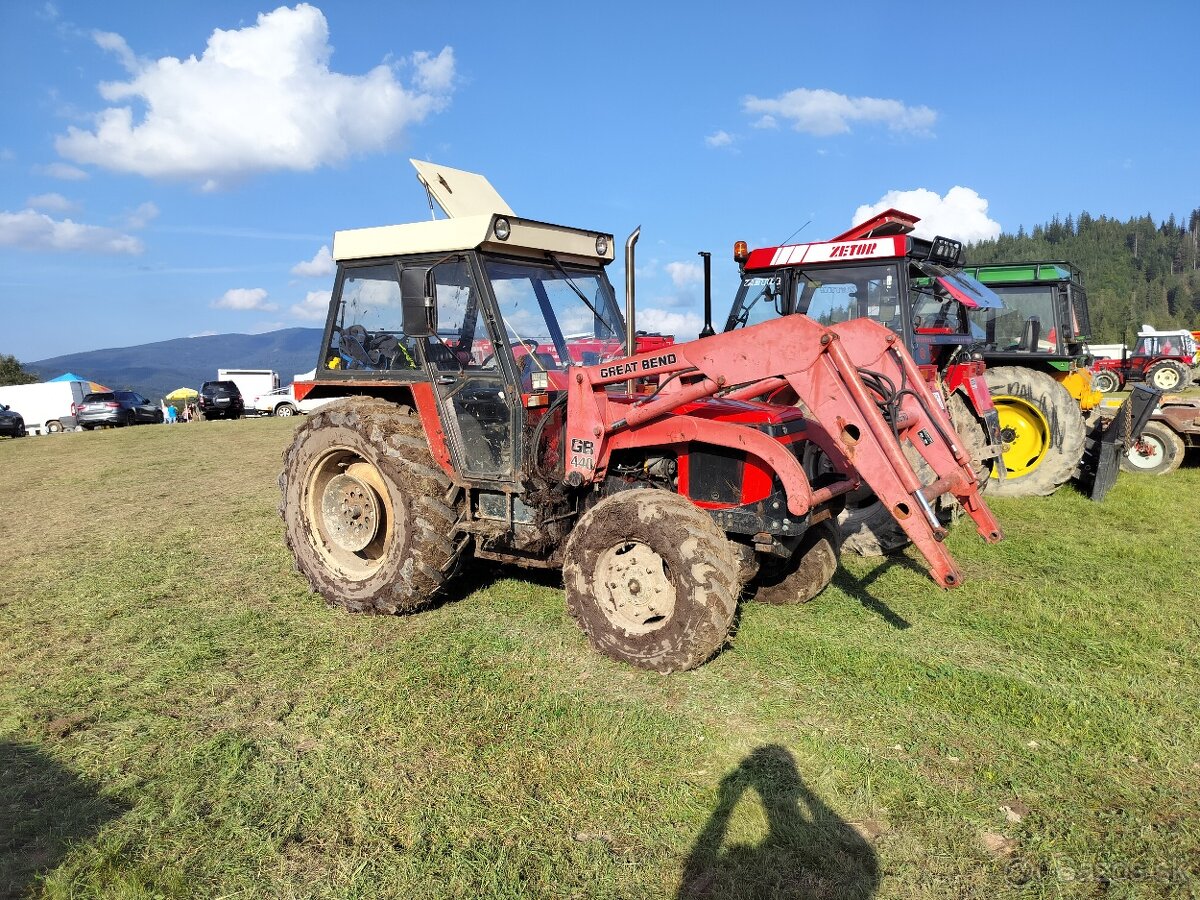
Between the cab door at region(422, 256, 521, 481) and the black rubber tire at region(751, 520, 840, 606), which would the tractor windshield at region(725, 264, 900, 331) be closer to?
the black rubber tire at region(751, 520, 840, 606)

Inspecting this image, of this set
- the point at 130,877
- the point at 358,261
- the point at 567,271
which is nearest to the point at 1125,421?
the point at 567,271

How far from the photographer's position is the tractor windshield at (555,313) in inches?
193

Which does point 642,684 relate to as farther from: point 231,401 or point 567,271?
point 231,401

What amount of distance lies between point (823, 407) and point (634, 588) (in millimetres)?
1406

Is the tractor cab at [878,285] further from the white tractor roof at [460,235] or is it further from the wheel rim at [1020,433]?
the white tractor roof at [460,235]

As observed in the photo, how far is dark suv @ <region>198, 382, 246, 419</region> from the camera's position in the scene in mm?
29844

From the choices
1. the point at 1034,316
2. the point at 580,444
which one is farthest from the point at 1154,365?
the point at 580,444

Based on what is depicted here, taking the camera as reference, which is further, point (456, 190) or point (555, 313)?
point (456, 190)

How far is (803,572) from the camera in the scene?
17.1 ft

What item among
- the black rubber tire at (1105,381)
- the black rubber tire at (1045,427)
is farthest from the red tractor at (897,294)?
the black rubber tire at (1105,381)

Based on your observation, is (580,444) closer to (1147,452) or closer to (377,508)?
(377,508)

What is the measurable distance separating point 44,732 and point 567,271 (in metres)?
3.93

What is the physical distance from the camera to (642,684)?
13.4 ft

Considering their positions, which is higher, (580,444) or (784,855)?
(580,444)
